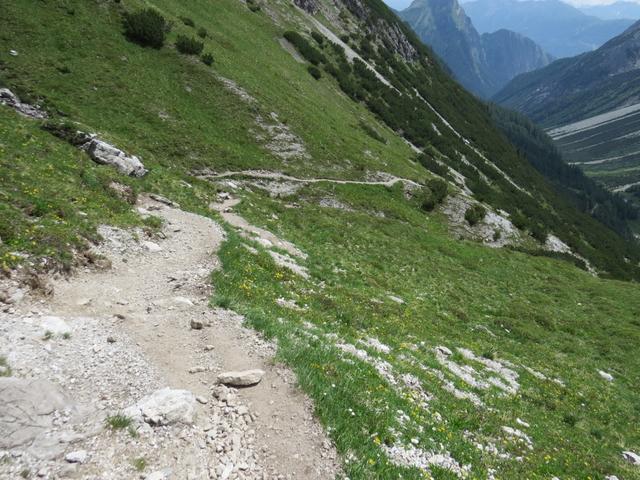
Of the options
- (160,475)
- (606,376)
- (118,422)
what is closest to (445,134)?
(606,376)

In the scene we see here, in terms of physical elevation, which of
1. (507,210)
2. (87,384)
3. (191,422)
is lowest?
(507,210)

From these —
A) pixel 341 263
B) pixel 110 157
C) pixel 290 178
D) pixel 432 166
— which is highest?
pixel 110 157

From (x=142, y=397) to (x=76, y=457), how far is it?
65.5 inches

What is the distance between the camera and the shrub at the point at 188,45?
4412 cm

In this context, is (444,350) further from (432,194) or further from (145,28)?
(145,28)

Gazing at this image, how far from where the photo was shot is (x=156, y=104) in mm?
36906

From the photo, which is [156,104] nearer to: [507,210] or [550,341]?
[550,341]

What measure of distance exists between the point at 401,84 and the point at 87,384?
105m

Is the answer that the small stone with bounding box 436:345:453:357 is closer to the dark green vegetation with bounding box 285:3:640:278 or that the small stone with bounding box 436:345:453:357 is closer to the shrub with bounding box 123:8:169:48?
the shrub with bounding box 123:8:169:48

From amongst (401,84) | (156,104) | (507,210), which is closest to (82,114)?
(156,104)

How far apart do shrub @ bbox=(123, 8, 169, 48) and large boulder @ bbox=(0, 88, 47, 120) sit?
18.1 metres

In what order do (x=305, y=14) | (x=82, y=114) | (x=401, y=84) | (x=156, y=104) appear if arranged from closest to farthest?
1. (x=82, y=114)
2. (x=156, y=104)
3. (x=305, y=14)
4. (x=401, y=84)

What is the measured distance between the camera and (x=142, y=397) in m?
7.86

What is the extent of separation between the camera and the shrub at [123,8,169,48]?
41.9 m
